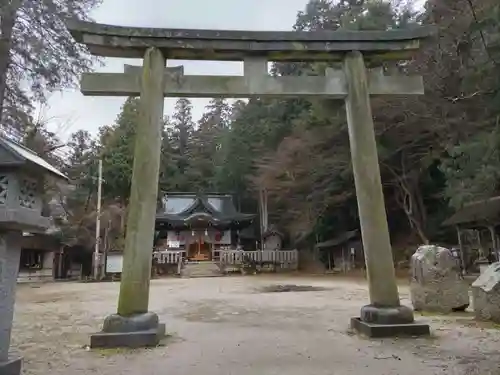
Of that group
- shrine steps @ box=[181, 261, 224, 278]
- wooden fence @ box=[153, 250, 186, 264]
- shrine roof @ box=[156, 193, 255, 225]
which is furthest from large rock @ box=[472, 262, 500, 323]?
shrine roof @ box=[156, 193, 255, 225]

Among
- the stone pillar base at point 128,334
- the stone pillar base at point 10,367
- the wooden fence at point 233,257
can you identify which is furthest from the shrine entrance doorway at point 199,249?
the stone pillar base at point 10,367

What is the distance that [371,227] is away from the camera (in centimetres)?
604

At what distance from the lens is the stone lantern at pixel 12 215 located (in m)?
3.54

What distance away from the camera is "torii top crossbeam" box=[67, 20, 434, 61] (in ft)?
20.0

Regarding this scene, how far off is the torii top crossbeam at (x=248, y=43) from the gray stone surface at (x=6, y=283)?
3416mm

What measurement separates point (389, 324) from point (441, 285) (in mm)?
2913

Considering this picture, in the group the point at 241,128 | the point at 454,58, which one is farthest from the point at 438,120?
the point at 241,128

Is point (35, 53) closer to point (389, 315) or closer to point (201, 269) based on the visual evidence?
point (389, 315)

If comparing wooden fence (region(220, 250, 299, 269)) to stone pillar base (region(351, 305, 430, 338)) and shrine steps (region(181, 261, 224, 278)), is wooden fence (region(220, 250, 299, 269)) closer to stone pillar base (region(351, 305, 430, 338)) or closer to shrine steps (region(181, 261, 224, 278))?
shrine steps (region(181, 261, 224, 278))

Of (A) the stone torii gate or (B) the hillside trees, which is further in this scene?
(B) the hillside trees

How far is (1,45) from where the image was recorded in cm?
1015

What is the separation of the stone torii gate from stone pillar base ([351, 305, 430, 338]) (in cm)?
1

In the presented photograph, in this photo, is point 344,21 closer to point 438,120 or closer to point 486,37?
point 438,120

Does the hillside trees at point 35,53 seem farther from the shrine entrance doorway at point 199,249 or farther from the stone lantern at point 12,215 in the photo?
the shrine entrance doorway at point 199,249
